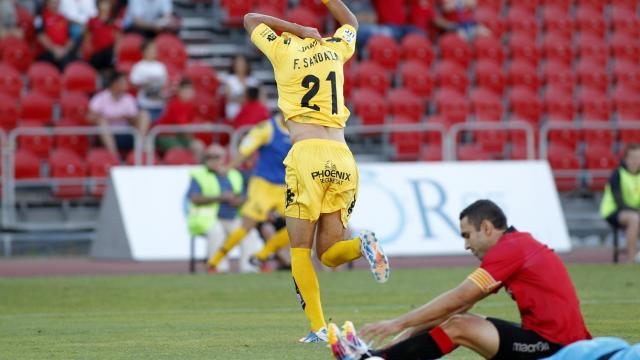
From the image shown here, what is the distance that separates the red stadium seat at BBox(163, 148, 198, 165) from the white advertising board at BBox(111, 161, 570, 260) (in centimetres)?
124

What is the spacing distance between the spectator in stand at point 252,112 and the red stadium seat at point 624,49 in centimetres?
853

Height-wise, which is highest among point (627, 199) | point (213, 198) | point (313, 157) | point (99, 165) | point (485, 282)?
point (313, 157)

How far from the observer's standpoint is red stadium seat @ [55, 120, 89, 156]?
2188 cm

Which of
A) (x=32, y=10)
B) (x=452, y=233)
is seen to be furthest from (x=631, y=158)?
(x=32, y=10)

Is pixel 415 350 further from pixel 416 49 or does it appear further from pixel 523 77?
pixel 523 77

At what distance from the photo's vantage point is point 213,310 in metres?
13.3

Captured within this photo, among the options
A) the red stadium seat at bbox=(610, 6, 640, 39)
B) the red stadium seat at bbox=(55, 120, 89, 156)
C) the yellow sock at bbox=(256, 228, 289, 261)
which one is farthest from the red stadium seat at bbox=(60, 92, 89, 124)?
the red stadium seat at bbox=(610, 6, 640, 39)

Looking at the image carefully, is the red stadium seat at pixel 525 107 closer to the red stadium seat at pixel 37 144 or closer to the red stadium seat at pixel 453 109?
the red stadium seat at pixel 453 109

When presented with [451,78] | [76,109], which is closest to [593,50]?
[451,78]

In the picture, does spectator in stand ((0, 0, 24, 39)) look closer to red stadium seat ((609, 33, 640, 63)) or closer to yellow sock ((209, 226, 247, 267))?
yellow sock ((209, 226, 247, 267))

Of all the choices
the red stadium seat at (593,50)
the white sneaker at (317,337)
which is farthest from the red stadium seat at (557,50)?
the white sneaker at (317,337)

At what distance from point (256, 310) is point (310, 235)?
3334 millimetres

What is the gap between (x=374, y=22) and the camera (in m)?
25.8

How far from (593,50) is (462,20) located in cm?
278
